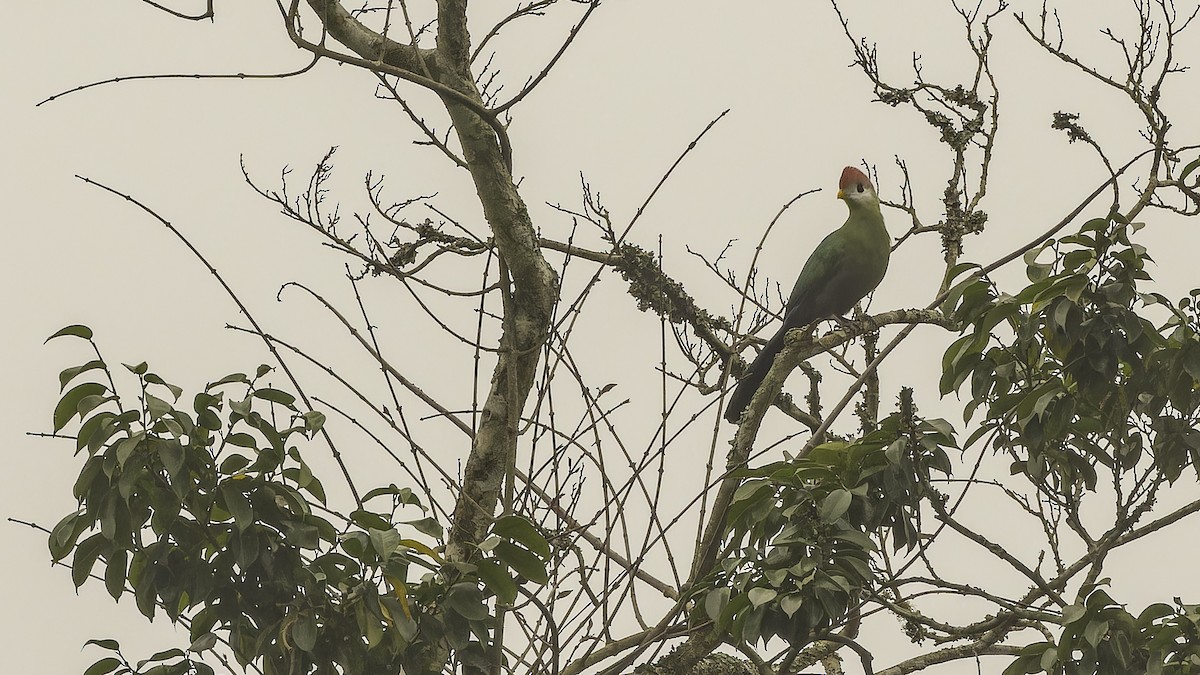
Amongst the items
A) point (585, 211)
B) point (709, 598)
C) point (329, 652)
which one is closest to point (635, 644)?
point (709, 598)

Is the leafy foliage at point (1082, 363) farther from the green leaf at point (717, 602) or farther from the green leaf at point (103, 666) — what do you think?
the green leaf at point (103, 666)

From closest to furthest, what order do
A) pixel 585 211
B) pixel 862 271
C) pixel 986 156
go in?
1. pixel 585 211
2. pixel 986 156
3. pixel 862 271

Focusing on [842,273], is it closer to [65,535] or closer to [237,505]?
[237,505]

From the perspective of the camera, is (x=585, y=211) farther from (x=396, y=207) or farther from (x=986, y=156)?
(x=986, y=156)

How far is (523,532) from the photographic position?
2.14 m

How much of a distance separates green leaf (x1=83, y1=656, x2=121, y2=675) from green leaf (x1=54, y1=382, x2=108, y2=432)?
414mm

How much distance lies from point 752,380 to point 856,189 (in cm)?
94

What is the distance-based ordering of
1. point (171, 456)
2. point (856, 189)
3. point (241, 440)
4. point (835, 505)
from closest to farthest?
point (171, 456), point (241, 440), point (835, 505), point (856, 189)

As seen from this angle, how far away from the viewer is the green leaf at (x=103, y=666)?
81.6 inches

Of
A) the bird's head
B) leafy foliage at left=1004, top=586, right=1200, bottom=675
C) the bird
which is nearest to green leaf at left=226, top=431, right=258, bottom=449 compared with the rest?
leafy foliage at left=1004, top=586, right=1200, bottom=675

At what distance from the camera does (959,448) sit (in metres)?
2.30

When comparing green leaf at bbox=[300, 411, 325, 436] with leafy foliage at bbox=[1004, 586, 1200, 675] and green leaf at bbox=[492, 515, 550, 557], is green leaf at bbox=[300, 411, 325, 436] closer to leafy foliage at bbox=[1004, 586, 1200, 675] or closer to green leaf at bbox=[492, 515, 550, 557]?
green leaf at bbox=[492, 515, 550, 557]

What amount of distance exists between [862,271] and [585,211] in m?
1.61

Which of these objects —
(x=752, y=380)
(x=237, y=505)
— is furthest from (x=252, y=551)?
(x=752, y=380)
